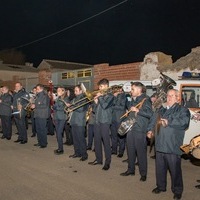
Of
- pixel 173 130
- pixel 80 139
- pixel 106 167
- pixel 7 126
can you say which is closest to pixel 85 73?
pixel 7 126

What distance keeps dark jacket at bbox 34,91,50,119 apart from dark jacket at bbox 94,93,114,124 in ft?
9.85

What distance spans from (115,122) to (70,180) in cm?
322

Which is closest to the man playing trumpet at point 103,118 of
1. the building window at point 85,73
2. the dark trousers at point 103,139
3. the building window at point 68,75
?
the dark trousers at point 103,139

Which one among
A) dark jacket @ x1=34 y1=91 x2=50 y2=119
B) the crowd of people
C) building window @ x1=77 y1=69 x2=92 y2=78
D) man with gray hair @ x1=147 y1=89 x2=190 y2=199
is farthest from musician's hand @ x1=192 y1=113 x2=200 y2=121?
building window @ x1=77 y1=69 x2=92 y2=78

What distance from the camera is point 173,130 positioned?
5.86 metres

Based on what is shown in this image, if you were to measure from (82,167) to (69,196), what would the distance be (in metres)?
2.21

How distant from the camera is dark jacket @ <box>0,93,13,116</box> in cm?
1261

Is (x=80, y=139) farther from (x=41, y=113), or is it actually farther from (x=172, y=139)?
(x=172, y=139)

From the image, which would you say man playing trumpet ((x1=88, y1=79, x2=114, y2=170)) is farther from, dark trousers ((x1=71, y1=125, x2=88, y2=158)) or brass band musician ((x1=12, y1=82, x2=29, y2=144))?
brass band musician ((x1=12, y1=82, x2=29, y2=144))

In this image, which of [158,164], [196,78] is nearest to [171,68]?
[196,78]

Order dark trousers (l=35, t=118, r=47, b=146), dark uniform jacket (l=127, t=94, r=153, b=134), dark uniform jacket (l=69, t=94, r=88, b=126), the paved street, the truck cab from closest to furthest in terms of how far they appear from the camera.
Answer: the paved street < dark uniform jacket (l=127, t=94, r=153, b=134) < the truck cab < dark uniform jacket (l=69, t=94, r=88, b=126) < dark trousers (l=35, t=118, r=47, b=146)

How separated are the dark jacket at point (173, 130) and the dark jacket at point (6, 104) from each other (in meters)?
7.81

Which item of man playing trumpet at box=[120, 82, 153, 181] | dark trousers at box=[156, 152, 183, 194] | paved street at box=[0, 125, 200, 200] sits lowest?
paved street at box=[0, 125, 200, 200]

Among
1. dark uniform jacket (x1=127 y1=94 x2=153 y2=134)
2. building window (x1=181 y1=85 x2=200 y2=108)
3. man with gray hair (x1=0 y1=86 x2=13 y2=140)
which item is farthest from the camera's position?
man with gray hair (x1=0 y1=86 x2=13 y2=140)
